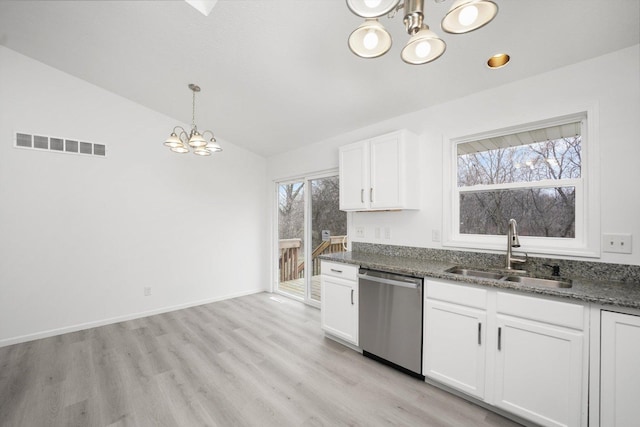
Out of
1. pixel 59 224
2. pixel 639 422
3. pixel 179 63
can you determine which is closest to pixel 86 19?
pixel 179 63

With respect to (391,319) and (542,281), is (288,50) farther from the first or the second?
(542,281)

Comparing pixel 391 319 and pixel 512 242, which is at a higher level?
pixel 512 242

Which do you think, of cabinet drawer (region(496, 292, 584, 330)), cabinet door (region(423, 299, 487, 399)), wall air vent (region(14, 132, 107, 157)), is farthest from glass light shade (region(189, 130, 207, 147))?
cabinet drawer (region(496, 292, 584, 330))

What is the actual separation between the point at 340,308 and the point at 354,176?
1487 mm

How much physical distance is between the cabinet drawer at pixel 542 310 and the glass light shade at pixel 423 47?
1589mm

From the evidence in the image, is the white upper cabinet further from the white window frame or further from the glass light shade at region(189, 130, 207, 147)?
the glass light shade at region(189, 130, 207, 147)

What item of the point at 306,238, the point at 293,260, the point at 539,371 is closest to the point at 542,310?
the point at 539,371

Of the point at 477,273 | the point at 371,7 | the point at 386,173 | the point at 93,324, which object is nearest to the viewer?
the point at 371,7

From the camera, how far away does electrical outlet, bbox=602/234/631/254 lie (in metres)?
1.81

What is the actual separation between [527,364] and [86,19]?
14.5 feet

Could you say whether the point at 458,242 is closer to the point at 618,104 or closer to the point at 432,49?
the point at 618,104

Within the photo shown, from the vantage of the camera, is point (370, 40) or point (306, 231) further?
point (306, 231)

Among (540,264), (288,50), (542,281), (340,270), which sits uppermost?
(288,50)

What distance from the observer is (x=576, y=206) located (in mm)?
2070
